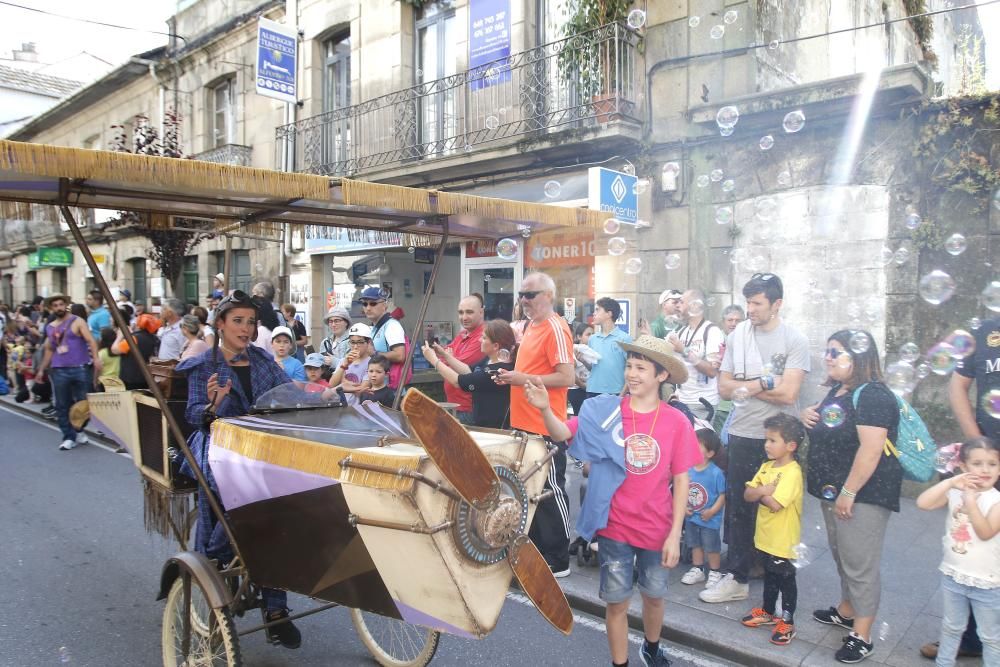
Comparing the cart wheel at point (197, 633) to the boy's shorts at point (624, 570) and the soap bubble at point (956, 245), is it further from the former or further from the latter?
the soap bubble at point (956, 245)

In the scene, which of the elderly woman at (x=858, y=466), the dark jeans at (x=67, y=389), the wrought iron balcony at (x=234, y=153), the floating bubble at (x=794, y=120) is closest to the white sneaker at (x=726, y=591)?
the elderly woman at (x=858, y=466)

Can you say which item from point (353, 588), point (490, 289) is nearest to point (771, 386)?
point (353, 588)

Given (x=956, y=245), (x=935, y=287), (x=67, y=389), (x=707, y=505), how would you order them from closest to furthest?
(x=707, y=505) < (x=935, y=287) < (x=956, y=245) < (x=67, y=389)

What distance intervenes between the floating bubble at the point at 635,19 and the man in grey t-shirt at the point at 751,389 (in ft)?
17.5

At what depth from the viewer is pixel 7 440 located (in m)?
9.52

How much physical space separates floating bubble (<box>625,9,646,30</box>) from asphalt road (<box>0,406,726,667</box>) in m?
6.89

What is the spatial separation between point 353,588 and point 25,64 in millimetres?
41329

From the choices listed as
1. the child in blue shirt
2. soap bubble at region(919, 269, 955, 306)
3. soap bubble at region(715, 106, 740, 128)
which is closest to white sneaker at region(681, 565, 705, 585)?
the child in blue shirt

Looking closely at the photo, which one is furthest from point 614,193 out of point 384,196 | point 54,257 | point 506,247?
point 54,257

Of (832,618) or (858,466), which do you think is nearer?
(858,466)

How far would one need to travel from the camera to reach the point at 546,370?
443 cm

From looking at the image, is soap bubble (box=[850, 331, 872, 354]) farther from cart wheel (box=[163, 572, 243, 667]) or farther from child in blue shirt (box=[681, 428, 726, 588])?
cart wheel (box=[163, 572, 243, 667])

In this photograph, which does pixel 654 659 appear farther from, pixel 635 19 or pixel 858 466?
pixel 635 19

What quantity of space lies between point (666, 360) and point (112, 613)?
3615 millimetres
